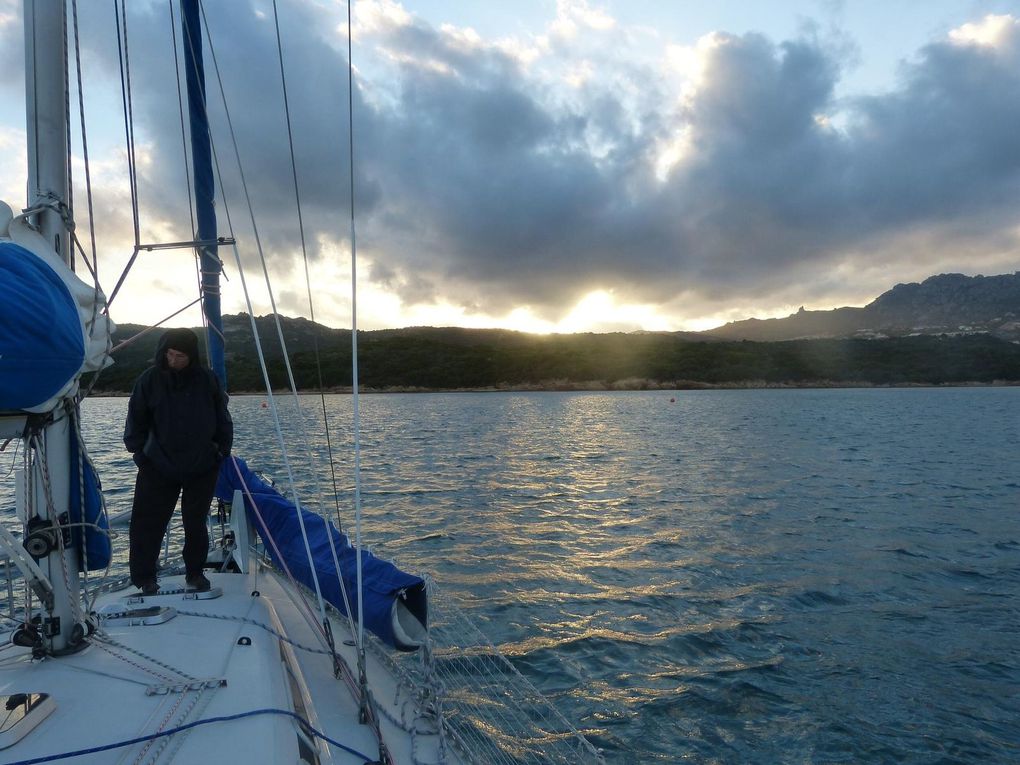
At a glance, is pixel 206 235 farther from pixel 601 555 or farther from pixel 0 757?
pixel 601 555

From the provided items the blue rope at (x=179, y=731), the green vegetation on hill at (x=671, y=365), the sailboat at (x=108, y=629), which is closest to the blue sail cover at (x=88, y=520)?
the sailboat at (x=108, y=629)

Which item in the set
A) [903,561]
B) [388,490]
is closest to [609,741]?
[903,561]

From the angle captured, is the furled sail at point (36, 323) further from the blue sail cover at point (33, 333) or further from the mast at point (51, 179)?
the mast at point (51, 179)

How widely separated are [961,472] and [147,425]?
72.7 feet

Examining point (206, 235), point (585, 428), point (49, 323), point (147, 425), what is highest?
point (206, 235)

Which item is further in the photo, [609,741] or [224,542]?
[224,542]

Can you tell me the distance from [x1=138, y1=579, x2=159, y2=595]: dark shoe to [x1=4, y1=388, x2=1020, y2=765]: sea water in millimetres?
1197

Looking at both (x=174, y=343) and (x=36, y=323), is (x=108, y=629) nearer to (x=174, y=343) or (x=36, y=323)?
(x=174, y=343)

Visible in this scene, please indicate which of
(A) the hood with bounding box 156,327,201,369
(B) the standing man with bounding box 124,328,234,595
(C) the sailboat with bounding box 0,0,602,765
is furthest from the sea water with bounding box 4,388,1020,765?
(C) the sailboat with bounding box 0,0,602,765

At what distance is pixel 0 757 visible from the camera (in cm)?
226

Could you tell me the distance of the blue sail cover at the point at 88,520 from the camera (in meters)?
3.06

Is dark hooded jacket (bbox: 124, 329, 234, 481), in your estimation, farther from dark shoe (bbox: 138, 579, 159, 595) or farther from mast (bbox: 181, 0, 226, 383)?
mast (bbox: 181, 0, 226, 383)

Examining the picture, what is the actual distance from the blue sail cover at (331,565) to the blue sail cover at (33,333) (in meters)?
1.67

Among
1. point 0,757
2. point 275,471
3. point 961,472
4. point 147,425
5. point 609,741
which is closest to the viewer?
point 0,757
